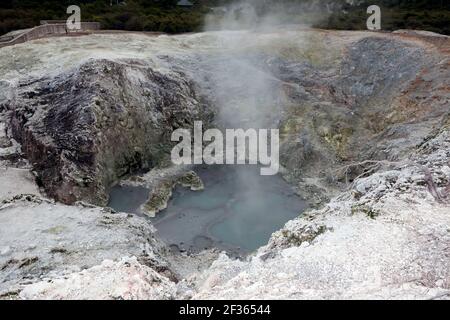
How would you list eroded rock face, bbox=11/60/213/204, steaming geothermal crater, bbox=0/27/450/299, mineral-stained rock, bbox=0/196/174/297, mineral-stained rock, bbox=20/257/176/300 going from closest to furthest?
mineral-stained rock, bbox=20/257/176/300 < steaming geothermal crater, bbox=0/27/450/299 < mineral-stained rock, bbox=0/196/174/297 < eroded rock face, bbox=11/60/213/204

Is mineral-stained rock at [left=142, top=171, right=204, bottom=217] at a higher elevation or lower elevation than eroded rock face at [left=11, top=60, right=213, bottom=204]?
lower

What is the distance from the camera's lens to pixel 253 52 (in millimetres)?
23734

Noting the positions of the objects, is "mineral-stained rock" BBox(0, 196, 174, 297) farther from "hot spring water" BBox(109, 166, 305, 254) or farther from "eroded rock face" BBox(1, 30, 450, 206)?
"eroded rock face" BBox(1, 30, 450, 206)

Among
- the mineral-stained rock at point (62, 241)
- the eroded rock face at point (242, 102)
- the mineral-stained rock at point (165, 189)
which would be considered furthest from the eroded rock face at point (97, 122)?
the mineral-stained rock at point (62, 241)

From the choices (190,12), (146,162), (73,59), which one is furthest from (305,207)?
(190,12)

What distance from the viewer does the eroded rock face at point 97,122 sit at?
17.3 meters

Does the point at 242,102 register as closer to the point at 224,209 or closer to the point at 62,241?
the point at 224,209

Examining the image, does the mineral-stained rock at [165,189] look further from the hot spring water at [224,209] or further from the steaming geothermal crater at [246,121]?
the steaming geothermal crater at [246,121]

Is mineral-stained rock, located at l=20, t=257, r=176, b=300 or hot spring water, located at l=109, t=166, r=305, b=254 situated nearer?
mineral-stained rock, located at l=20, t=257, r=176, b=300

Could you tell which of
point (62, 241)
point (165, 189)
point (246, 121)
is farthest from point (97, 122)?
point (62, 241)

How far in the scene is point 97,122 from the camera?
715 inches

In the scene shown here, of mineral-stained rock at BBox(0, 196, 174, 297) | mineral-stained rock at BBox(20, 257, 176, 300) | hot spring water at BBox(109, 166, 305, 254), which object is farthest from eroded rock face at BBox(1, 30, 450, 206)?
mineral-stained rock at BBox(20, 257, 176, 300)

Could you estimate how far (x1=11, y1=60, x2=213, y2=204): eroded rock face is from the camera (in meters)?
17.3
